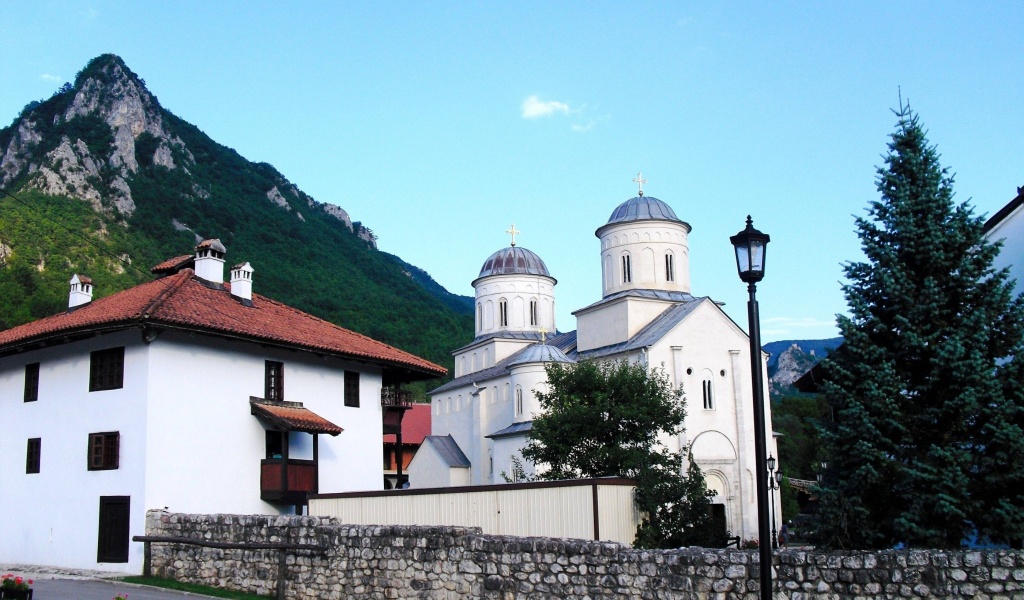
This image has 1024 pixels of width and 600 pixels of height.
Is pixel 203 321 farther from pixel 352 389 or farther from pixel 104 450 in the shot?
pixel 352 389

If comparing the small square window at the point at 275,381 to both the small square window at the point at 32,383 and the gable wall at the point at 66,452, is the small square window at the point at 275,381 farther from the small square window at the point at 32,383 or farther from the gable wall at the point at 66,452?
the small square window at the point at 32,383

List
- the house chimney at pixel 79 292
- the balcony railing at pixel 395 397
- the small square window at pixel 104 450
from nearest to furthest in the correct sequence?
the small square window at pixel 104 450 < the house chimney at pixel 79 292 < the balcony railing at pixel 395 397

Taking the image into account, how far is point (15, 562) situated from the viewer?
21.4m

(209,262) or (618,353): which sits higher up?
(209,262)

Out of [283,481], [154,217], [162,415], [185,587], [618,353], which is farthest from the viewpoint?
[154,217]

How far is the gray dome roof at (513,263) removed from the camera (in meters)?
55.4

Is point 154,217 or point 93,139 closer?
point 154,217

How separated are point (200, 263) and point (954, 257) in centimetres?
1823

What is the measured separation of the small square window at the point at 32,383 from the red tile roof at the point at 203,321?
0.64 m

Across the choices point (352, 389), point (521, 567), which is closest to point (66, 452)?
point (352, 389)

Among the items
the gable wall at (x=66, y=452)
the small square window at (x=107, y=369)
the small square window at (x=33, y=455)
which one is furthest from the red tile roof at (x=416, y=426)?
the small square window at (x=107, y=369)

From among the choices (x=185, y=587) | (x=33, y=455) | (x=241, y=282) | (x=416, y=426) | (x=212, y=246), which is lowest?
(x=185, y=587)

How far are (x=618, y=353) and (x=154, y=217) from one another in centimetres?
5101

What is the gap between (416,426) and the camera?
70562mm
